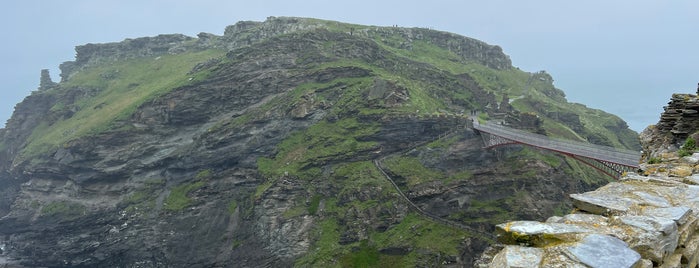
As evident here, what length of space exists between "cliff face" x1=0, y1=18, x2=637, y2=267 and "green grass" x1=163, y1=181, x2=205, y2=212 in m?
0.50

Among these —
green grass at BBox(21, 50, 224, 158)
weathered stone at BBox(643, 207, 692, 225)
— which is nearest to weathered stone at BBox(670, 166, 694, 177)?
weathered stone at BBox(643, 207, 692, 225)

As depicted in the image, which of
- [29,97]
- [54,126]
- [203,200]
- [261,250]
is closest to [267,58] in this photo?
[203,200]

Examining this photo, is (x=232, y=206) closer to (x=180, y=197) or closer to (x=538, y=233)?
(x=180, y=197)

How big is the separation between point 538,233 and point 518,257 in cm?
117

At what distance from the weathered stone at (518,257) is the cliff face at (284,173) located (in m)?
73.7

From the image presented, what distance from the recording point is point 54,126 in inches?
6668

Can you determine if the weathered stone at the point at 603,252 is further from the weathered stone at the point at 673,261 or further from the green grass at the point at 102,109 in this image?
the green grass at the point at 102,109

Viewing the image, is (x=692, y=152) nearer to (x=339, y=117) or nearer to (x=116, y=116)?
(x=339, y=117)

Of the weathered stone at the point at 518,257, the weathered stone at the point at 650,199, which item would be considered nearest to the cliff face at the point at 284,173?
the weathered stone at the point at 650,199

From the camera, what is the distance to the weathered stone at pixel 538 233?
8.34 metres

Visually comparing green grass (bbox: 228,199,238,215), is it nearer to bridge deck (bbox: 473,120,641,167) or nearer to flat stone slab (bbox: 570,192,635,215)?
bridge deck (bbox: 473,120,641,167)

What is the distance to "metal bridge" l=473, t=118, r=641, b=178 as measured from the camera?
47.4m

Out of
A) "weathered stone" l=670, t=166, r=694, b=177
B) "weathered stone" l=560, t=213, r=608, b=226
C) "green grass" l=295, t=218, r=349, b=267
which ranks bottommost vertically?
"green grass" l=295, t=218, r=349, b=267

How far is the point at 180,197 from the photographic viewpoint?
113438 mm
